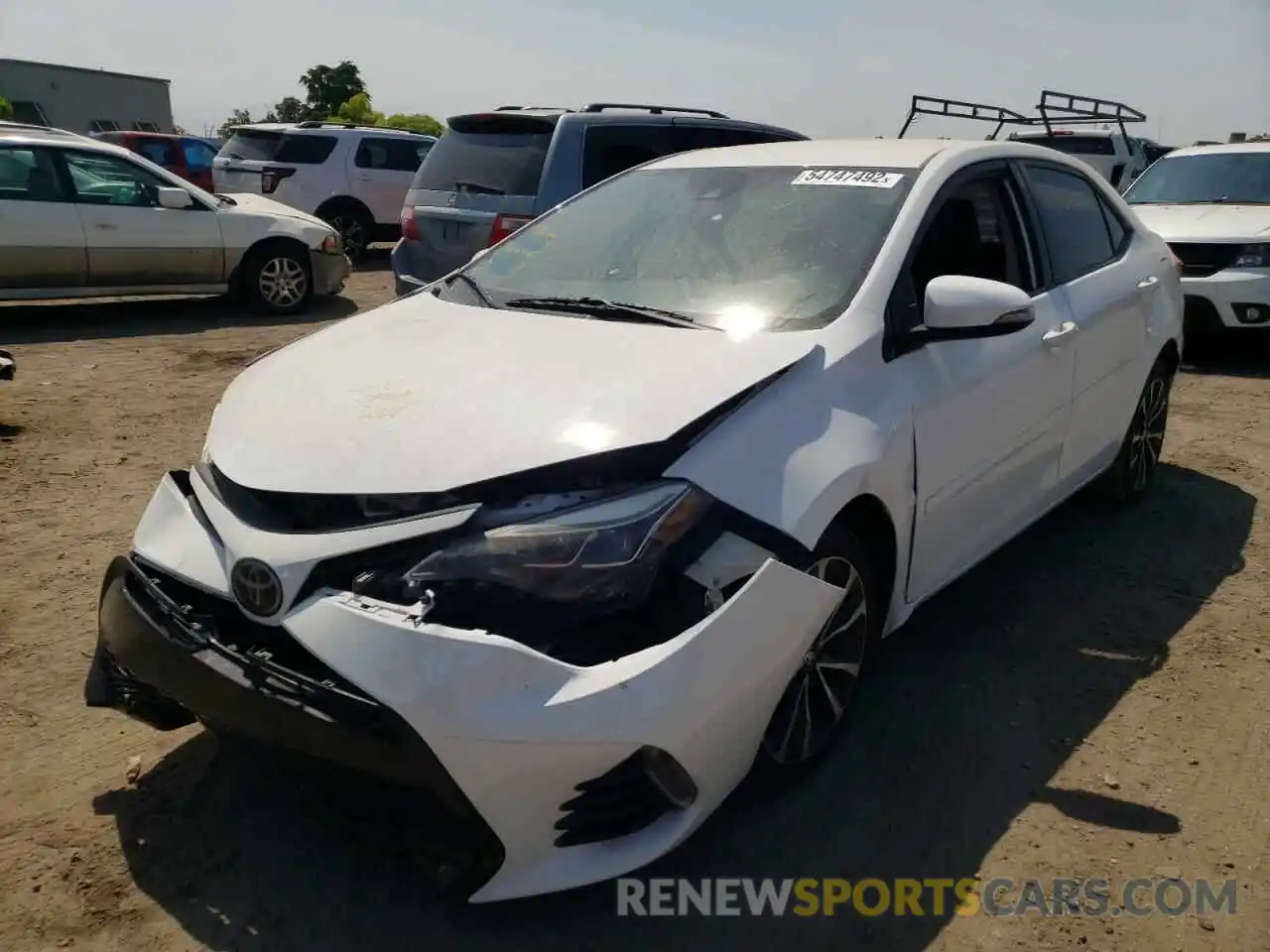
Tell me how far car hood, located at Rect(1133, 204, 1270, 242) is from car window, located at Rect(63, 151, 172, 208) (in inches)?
330

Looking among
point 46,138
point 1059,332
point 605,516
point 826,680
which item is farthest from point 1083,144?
point 605,516

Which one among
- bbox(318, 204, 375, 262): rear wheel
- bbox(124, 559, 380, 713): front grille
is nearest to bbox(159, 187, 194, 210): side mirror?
bbox(318, 204, 375, 262): rear wheel

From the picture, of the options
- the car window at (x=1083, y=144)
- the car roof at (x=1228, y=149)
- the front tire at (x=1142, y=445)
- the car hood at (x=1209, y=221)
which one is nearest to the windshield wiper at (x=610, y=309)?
the front tire at (x=1142, y=445)

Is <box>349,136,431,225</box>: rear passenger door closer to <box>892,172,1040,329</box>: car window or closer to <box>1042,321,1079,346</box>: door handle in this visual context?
<box>892,172,1040,329</box>: car window

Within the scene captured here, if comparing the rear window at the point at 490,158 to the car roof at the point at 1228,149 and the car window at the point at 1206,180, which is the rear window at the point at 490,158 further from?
the car roof at the point at 1228,149

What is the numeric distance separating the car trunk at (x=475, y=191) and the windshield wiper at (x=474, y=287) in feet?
10.9

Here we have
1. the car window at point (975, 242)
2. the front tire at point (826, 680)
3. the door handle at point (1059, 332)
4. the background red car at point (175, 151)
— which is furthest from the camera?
→ the background red car at point (175, 151)

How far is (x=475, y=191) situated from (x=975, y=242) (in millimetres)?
4451

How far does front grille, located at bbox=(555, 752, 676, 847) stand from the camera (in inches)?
90.0

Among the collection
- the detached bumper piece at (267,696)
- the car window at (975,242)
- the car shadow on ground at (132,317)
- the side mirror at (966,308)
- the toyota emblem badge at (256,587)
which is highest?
the car window at (975,242)

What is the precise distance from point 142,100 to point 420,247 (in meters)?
47.5

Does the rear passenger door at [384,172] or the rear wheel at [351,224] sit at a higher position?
the rear passenger door at [384,172]

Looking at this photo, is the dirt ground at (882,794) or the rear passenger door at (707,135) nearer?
the dirt ground at (882,794)

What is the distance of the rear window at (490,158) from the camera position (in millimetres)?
7414
